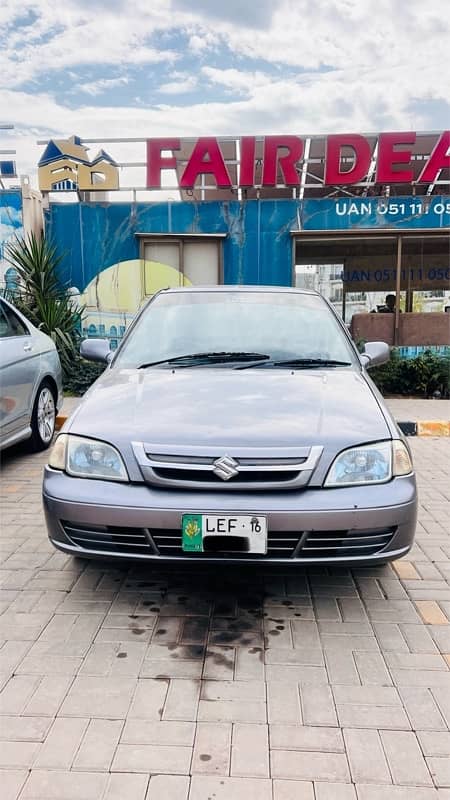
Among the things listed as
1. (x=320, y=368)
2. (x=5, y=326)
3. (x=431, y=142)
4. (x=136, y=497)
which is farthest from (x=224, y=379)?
(x=431, y=142)

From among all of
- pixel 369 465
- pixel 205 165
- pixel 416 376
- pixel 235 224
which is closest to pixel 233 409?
pixel 369 465

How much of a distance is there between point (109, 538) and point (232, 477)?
600mm

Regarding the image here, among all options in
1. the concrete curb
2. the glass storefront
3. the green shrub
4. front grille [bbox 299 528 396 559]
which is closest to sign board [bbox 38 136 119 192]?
the glass storefront

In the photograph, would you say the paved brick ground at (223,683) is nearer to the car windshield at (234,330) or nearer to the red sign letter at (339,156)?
the car windshield at (234,330)

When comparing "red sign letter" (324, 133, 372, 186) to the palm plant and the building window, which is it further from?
the palm plant

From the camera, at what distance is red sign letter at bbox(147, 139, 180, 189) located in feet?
32.1

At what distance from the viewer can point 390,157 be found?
9.67 m

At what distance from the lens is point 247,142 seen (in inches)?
381

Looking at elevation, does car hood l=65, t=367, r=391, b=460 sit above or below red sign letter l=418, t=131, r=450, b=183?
below

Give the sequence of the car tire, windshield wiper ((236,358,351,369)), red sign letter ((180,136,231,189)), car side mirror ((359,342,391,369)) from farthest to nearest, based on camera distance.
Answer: red sign letter ((180,136,231,189)) < the car tire < car side mirror ((359,342,391,369)) < windshield wiper ((236,358,351,369))

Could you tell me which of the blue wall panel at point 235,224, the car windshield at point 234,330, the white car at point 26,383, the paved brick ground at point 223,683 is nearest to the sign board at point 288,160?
the blue wall panel at point 235,224

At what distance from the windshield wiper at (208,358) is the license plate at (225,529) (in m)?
1.21

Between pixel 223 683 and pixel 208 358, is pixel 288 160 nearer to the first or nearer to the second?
pixel 208 358

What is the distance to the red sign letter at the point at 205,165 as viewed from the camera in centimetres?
962
